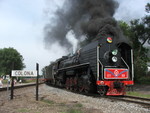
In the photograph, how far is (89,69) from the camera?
41.8 feet

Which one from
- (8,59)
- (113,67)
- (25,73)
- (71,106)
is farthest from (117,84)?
(8,59)

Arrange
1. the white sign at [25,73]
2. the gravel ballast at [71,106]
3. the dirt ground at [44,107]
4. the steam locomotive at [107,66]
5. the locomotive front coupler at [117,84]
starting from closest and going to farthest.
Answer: the dirt ground at [44,107], the gravel ballast at [71,106], the locomotive front coupler at [117,84], the steam locomotive at [107,66], the white sign at [25,73]

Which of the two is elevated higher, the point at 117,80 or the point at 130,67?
the point at 130,67

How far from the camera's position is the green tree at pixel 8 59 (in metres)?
70.4

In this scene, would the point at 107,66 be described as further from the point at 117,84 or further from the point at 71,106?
the point at 71,106

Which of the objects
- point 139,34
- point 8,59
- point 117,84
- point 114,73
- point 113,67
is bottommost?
point 117,84

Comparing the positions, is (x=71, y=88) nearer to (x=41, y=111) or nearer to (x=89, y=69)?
(x=89, y=69)

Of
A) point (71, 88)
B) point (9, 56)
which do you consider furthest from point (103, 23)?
point (9, 56)

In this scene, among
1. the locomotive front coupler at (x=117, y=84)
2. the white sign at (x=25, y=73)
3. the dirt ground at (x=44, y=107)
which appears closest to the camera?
the dirt ground at (x=44, y=107)

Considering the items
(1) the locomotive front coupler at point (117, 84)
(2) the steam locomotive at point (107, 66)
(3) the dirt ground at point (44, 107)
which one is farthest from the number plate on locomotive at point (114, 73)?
(3) the dirt ground at point (44, 107)

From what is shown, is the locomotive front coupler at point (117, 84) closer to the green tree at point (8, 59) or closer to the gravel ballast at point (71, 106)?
the gravel ballast at point (71, 106)

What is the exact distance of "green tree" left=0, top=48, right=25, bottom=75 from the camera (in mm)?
70438

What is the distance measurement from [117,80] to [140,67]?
1863 cm

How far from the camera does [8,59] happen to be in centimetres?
7294
